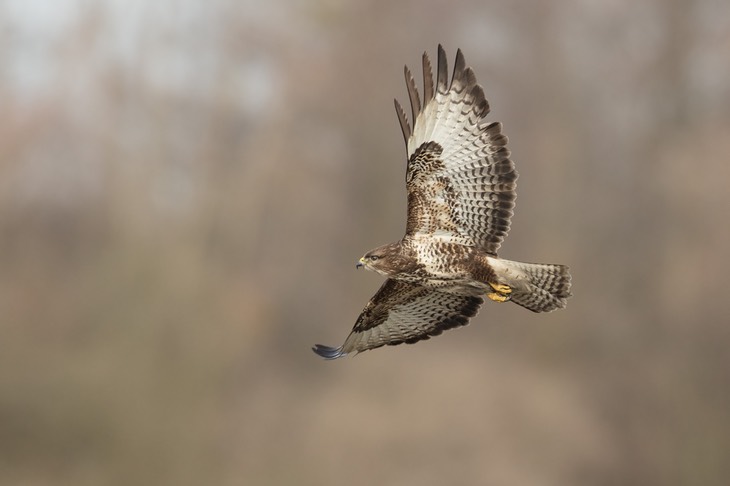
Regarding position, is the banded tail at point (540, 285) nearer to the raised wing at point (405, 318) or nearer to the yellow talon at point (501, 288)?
the yellow talon at point (501, 288)

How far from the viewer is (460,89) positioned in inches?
147

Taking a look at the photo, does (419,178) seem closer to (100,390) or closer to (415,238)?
(415,238)

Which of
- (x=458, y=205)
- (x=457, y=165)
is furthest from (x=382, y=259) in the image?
(x=457, y=165)

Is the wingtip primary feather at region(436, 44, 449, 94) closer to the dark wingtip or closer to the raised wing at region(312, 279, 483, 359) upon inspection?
the raised wing at region(312, 279, 483, 359)

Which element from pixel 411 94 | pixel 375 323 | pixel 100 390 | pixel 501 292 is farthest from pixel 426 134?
pixel 100 390

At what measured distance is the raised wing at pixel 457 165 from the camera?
12.3 ft

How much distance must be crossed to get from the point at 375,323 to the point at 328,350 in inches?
10.3

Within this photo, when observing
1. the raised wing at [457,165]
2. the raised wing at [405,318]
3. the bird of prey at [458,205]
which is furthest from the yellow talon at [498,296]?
the raised wing at [405,318]

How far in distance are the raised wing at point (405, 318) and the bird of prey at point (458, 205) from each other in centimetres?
40

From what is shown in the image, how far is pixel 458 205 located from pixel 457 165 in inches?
6.8

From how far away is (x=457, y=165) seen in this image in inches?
149

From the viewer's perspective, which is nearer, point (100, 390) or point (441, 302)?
point (441, 302)

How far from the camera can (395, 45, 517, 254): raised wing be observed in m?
3.74

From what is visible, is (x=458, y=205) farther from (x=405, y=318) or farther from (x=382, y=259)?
(x=405, y=318)
